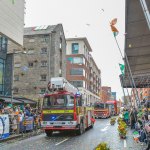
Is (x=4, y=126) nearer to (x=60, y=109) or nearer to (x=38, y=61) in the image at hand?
(x=60, y=109)

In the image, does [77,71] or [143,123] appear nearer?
[143,123]

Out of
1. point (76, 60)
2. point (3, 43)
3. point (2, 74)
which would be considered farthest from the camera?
point (76, 60)

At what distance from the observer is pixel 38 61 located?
6353 centimetres

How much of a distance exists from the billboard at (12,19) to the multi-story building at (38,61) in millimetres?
27503

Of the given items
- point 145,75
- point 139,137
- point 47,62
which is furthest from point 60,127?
point 47,62

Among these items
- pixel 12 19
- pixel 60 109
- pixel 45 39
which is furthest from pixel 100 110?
pixel 60 109

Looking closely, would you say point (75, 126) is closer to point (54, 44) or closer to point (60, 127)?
point (60, 127)

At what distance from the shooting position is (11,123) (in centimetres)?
2055

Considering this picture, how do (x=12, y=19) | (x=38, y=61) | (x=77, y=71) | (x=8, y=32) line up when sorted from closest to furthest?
(x=8, y=32), (x=12, y=19), (x=38, y=61), (x=77, y=71)

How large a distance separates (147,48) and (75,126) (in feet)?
37.7

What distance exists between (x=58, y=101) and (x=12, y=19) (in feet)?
45.2

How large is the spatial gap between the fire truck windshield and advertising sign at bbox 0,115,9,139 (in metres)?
3.02

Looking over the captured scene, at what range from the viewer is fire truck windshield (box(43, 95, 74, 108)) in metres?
20.9

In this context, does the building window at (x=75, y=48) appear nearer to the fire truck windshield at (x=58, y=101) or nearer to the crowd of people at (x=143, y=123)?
the fire truck windshield at (x=58, y=101)
